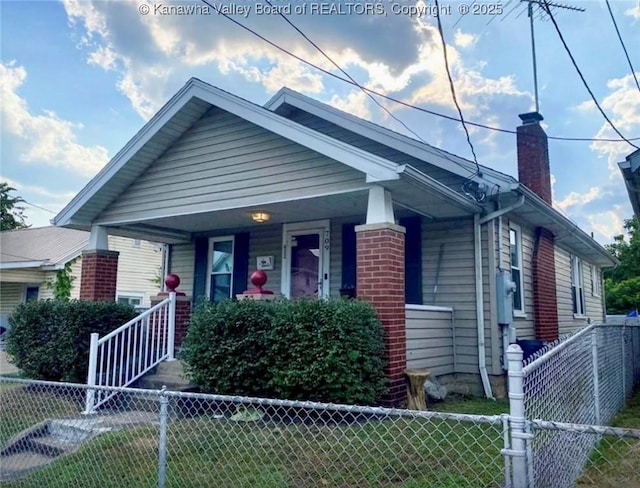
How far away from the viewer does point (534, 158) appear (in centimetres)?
1021

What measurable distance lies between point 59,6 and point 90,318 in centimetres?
532

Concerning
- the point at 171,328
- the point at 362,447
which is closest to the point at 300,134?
the point at 171,328

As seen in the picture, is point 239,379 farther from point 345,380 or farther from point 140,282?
point 140,282

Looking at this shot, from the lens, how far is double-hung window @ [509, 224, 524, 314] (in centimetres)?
897

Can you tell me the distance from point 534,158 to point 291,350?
23.4 feet

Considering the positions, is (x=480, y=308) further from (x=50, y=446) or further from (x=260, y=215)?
(x=50, y=446)

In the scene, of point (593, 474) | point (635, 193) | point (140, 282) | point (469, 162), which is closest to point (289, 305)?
point (593, 474)

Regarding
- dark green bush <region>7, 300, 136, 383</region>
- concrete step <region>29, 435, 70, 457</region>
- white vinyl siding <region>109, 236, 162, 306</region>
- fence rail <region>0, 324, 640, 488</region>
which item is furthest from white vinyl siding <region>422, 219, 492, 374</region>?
white vinyl siding <region>109, 236, 162, 306</region>

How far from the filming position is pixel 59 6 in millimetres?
8562

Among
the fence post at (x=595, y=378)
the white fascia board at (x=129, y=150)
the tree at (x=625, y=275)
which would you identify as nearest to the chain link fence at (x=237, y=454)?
the fence post at (x=595, y=378)

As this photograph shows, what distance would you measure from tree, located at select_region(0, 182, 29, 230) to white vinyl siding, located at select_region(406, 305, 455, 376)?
118 feet

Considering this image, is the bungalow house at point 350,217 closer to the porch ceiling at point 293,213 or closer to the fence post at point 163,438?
the porch ceiling at point 293,213

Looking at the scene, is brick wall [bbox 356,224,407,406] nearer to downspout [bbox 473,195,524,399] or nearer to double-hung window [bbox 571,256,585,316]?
downspout [bbox 473,195,524,399]

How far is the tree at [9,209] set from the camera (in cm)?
3559
